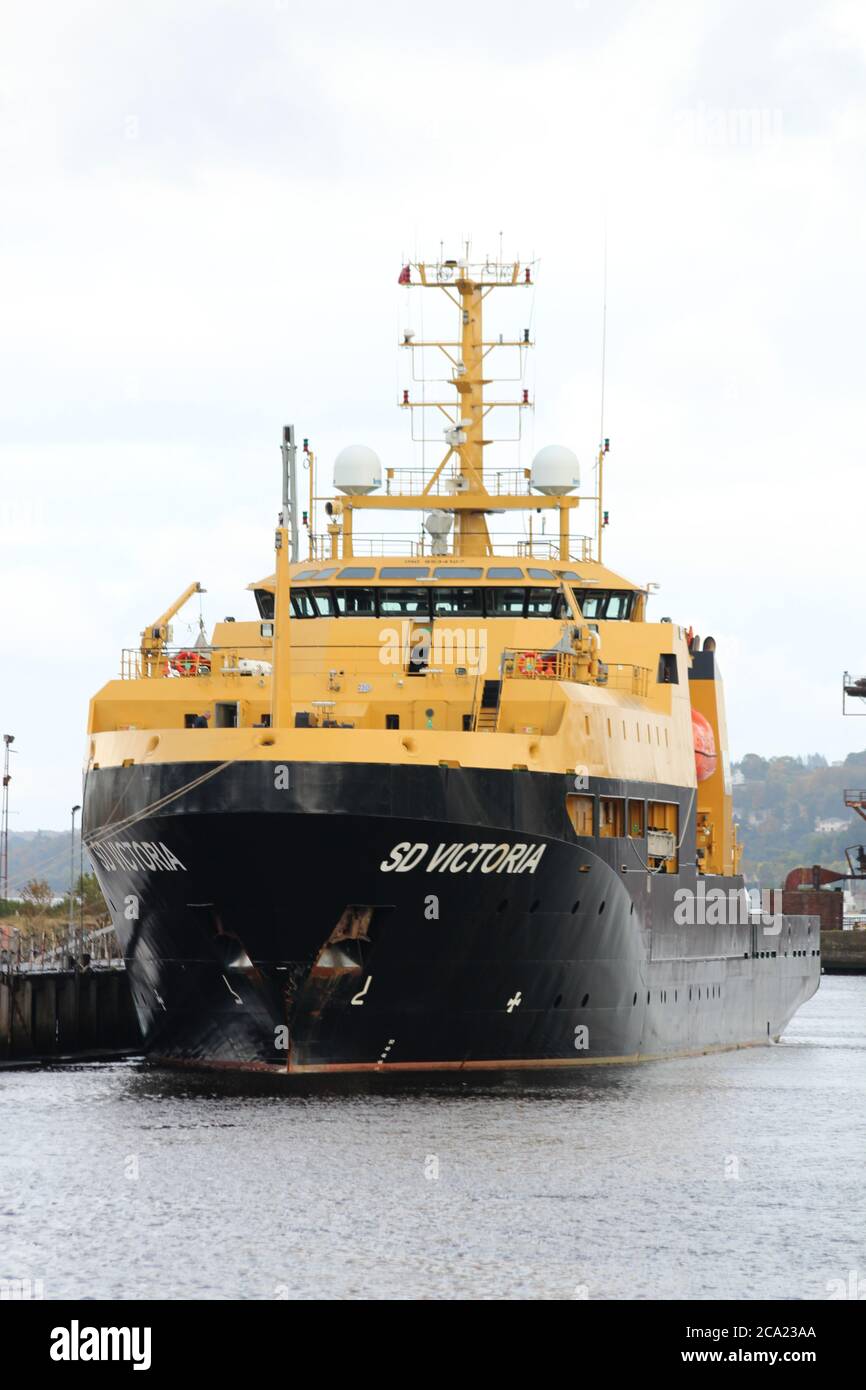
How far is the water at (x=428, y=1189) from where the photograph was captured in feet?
81.4

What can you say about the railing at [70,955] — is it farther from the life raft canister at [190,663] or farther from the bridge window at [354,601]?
the bridge window at [354,601]

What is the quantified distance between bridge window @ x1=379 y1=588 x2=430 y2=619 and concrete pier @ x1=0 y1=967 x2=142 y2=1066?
1016cm

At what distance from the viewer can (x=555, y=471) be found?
50.3 metres

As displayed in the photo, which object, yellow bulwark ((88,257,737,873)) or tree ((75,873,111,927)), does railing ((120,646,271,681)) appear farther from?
tree ((75,873,111,927))

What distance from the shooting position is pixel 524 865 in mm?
37250

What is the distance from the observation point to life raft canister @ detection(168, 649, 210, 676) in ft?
138

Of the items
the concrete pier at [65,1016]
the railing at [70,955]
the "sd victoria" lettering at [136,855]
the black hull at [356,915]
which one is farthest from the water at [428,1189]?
the railing at [70,955]

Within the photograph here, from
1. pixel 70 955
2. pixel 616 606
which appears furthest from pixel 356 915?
pixel 70 955

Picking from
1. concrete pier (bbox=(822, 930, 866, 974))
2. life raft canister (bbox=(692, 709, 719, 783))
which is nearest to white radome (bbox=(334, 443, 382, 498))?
life raft canister (bbox=(692, 709, 719, 783))

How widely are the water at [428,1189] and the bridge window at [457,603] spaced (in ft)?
31.7

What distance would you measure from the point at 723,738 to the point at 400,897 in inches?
732
